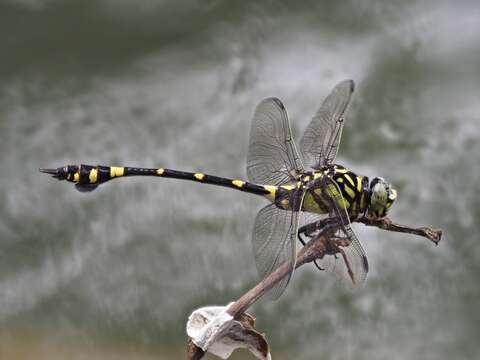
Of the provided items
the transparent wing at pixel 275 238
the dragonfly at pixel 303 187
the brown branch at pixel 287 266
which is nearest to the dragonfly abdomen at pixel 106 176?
the dragonfly at pixel 303 187

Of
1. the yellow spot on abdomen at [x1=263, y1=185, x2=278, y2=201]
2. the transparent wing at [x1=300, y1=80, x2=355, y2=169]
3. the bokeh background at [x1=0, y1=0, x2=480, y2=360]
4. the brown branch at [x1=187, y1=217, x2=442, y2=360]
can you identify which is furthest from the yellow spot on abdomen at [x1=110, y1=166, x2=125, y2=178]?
the bokeh background at [x1=0, y1=0, x2=480, y2=360]

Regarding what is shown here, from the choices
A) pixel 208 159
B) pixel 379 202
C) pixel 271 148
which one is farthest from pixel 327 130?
pixel 208 159

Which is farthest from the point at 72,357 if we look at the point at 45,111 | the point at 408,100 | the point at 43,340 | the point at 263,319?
the point at 408,100

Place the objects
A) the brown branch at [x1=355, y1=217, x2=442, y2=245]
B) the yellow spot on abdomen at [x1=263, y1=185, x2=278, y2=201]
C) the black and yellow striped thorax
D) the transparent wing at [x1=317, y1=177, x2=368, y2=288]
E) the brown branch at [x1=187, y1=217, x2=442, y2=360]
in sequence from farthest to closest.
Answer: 1. the yellow spot on abdomen at [x1=263, y1=185, x2=278, y2=201]
2. the black and yellow striped thorax
3. the transparent wing at [x1=317, y1=177, x2=368, y2=288]
4. the brown branch at [x1=355, y1=217, x2=442, y2=245]
5. the brown branch at [x1=187, y1=217, x2=442, y2=360]

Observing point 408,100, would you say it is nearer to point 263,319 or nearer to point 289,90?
point 289,90

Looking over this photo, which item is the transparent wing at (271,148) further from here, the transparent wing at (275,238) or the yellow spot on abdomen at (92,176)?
the yellow spot on abdomen at (92,176)

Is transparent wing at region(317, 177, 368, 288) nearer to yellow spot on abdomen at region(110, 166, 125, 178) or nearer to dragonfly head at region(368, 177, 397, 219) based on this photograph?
dragonfly head at region(368, 177, 397, 219)

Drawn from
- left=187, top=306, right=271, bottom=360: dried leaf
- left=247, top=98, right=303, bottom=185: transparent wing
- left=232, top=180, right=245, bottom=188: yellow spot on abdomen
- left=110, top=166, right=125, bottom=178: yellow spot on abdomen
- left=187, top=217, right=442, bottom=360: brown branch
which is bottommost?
left=187, top=306, right=271, bottom=360: dried leaf
